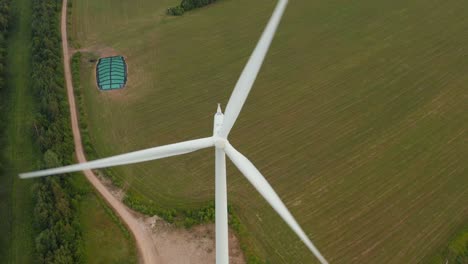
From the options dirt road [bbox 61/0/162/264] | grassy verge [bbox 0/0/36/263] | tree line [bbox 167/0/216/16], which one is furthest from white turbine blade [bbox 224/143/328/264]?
tree line [bbox 167/0/216/16]

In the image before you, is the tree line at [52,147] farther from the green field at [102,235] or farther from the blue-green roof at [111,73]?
the blue-green roof at [111,73]

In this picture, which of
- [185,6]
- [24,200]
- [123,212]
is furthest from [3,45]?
[123,212]

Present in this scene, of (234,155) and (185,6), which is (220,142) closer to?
(234,155)

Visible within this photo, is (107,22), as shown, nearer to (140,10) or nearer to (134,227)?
(140,10)

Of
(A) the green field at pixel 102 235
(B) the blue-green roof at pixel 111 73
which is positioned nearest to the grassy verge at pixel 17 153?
(A) the green field at pixel 102 235

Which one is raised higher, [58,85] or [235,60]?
[58,85]

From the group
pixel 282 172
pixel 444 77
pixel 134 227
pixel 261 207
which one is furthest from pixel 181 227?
pixel 444 77
